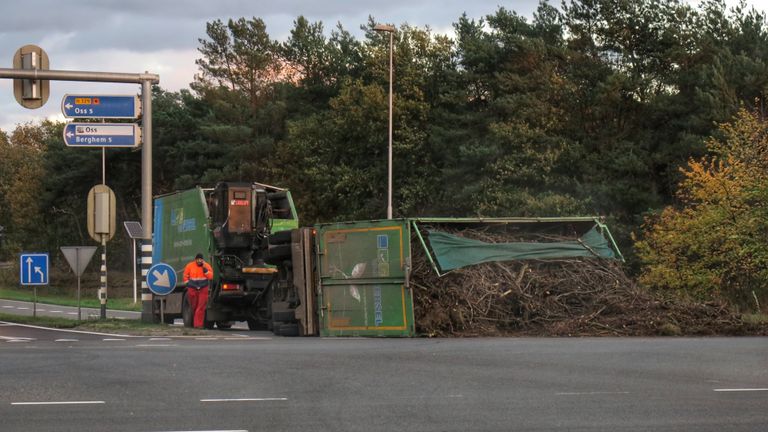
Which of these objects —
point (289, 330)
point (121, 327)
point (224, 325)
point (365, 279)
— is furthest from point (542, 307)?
point (224, 325)

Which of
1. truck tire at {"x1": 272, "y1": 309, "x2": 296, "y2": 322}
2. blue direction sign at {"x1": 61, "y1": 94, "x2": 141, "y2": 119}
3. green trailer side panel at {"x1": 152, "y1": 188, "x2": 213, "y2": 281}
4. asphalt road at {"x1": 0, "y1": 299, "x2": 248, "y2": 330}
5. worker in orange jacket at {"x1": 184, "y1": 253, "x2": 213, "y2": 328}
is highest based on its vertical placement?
blue direction sign at {"x1": 61, "y1": 94, "x2": 141, "y2": 119}

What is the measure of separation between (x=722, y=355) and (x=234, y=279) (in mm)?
12761

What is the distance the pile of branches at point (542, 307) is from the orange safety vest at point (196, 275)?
18.9ft

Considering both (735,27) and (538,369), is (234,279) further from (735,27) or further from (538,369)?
(735,27)

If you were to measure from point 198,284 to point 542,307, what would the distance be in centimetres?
796

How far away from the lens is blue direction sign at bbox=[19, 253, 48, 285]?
2772cm

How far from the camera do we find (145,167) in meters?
27.8

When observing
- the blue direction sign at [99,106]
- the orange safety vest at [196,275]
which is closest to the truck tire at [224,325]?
the orange safety vest at [196,275]

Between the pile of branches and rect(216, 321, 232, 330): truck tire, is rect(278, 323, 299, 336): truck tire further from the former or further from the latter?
rect(216, 321, 232, 330): truck tire

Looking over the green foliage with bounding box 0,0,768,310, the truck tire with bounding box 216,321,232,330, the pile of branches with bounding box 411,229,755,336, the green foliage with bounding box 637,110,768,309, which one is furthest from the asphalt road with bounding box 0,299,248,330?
the green foliage with bounding box 0,0,768,310

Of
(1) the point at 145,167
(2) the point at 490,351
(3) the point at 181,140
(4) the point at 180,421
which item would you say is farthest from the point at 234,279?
(3) the point at 181,140

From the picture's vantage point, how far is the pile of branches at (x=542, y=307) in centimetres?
2114

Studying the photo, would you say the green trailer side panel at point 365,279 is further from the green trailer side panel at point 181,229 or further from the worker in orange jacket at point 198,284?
the green trailer side panel at point 181,229

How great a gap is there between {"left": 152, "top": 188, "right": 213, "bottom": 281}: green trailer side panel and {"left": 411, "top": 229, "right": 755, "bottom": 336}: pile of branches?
657cm
